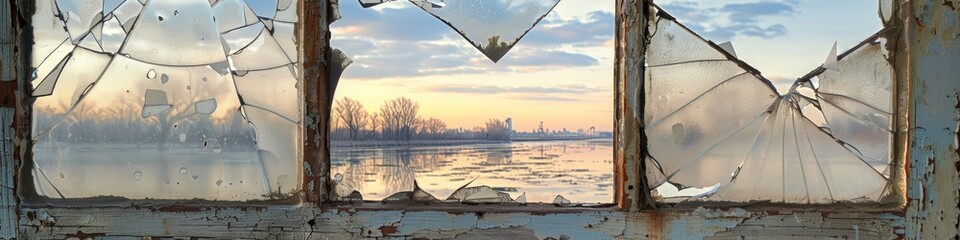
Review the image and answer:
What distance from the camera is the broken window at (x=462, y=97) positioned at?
1.93m

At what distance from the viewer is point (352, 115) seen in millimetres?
2018

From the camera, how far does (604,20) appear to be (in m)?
1.97

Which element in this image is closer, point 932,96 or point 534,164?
point 932,96

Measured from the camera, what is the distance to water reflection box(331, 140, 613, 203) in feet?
6.43

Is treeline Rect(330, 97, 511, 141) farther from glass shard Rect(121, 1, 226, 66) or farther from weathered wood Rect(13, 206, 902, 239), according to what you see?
glass shard Rect(121, 1, 226, 66)

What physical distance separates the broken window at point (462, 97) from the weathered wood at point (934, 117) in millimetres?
734

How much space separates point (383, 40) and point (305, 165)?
391mm

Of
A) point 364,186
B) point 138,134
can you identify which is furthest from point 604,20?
point 138,134

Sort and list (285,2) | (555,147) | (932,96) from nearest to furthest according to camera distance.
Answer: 1. (932,96)
2. (285,2)
3. (555,147)

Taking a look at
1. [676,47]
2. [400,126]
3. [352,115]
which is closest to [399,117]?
[400,126]

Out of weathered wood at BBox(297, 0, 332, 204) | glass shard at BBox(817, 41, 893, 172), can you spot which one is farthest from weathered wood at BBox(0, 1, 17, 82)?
glass shard at BBox(817, 41, 893, 172)

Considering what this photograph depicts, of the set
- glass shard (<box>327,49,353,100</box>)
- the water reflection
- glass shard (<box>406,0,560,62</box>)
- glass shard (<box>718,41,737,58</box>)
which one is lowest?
the water reflection

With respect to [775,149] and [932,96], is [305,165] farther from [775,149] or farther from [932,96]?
[932,96]

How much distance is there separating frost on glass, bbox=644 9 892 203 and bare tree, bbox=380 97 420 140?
2.06 ft
